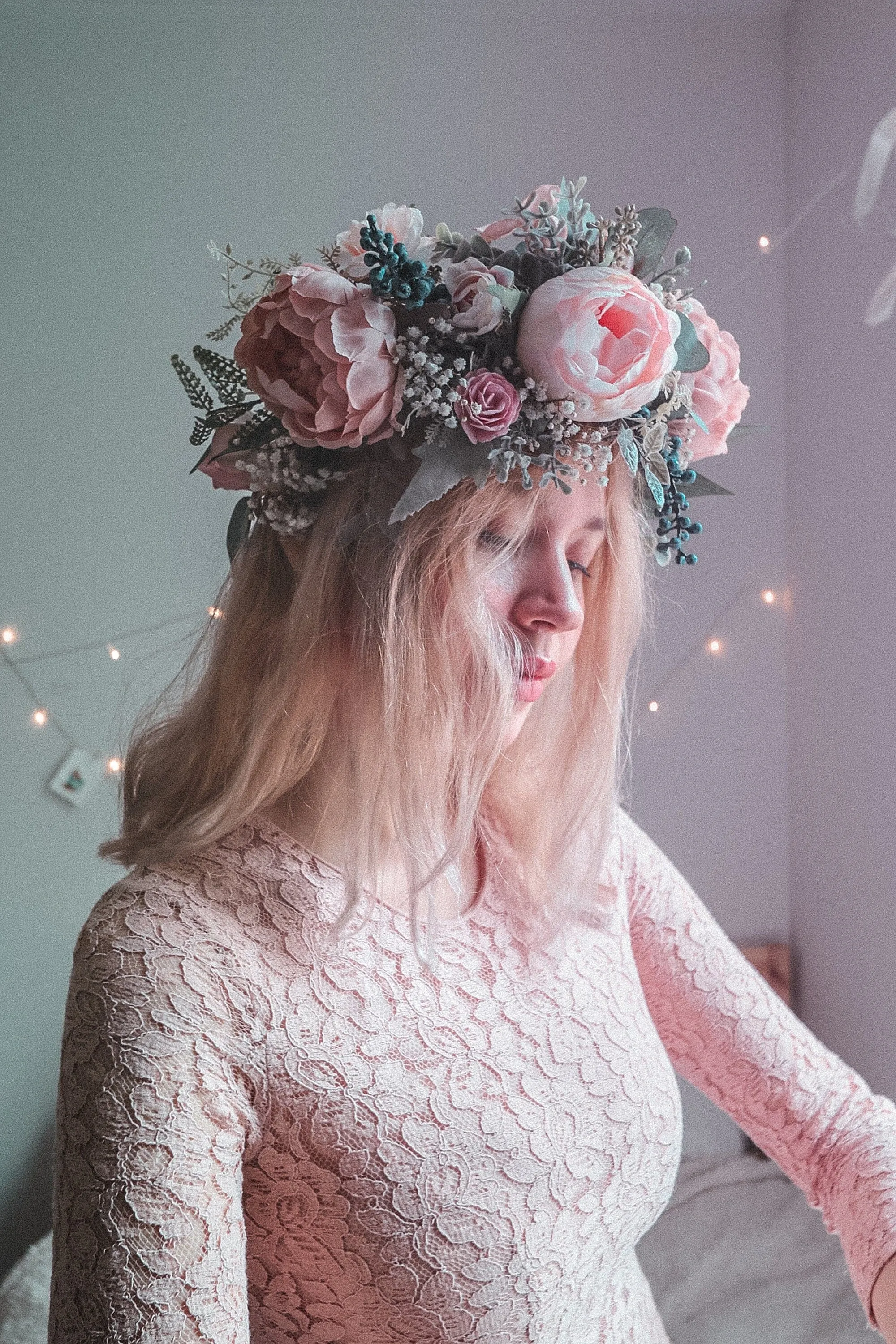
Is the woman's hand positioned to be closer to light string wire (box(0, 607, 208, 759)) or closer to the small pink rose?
the small pink rose

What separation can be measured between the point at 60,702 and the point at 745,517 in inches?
49.8

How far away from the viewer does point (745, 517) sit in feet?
6.35

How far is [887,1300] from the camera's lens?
0.83 metres

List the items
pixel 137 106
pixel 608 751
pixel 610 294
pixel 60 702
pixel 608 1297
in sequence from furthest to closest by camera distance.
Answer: pixel 60 702 < pixel 137 106 < pixel 608 751 < pixel 608 1297 < pixel 610 294

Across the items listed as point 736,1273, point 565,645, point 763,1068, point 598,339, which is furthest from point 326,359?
point 736,1273

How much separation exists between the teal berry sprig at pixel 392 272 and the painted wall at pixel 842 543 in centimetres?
107

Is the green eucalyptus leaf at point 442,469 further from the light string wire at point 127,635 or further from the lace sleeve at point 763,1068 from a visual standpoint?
the light string wire at point 127,635

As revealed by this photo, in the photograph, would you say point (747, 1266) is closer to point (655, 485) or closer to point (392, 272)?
point (655, 485)

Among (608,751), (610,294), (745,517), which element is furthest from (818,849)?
(610,294)

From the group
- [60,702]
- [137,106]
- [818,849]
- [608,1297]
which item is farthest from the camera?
[818,849]

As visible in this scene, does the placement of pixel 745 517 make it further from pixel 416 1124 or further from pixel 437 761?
pixel 416 1124

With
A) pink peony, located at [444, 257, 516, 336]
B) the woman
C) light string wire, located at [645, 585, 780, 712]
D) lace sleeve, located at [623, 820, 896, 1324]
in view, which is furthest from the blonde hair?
light string wire, located at [645, 585, 780, 712]

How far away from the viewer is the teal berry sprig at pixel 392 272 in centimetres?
73

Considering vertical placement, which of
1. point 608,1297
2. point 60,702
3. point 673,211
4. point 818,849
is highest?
point 673,211
